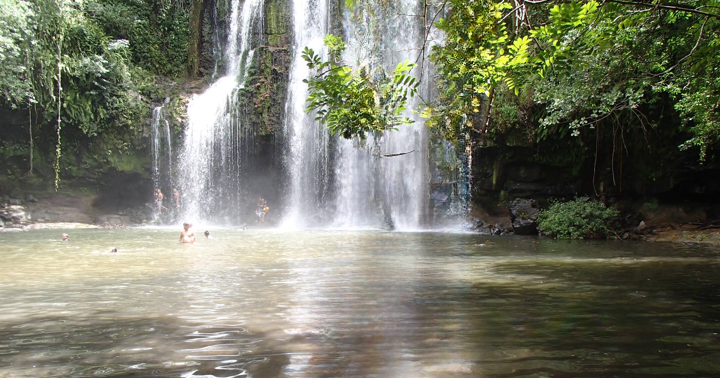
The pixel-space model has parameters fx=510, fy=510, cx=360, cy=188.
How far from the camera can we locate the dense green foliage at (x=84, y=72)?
19328mm

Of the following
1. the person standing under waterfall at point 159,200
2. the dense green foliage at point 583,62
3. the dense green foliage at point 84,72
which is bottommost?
the person standing under waterfall at point 159,200

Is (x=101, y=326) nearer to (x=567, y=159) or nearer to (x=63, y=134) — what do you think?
(x=567, y=159)

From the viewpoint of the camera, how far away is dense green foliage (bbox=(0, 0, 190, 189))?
63.4ft

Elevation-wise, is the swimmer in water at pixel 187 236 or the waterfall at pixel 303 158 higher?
the waterfall at pixel 303 158

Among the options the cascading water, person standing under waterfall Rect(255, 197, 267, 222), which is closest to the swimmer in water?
the cascading water

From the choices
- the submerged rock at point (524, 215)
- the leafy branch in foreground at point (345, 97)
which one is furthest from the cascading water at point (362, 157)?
the leafy branch in foreground at point (345, 97)

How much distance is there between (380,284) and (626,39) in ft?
21.3

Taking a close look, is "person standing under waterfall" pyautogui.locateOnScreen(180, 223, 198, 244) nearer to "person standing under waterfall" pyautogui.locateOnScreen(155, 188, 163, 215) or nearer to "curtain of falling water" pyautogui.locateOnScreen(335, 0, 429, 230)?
"curtain of falling water" pyautogui.locateOnScreen(335, 0, 429, 230)

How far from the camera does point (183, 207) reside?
25.5m

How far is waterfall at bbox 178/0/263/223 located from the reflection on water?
52.0 ft

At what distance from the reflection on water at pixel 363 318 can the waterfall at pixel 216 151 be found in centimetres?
1585

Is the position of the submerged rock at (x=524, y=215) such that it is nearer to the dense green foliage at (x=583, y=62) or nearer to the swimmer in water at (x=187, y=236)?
the dense green foliage at (x=583, y=62)

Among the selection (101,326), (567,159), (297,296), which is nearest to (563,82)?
(567,159)

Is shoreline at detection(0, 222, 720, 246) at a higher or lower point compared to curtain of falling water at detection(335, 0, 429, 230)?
lower
